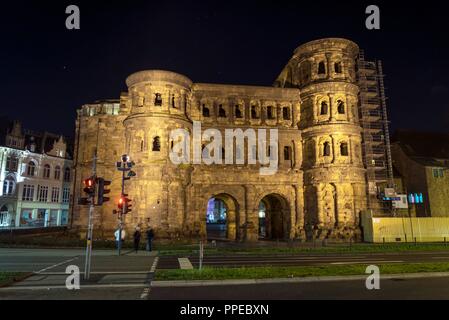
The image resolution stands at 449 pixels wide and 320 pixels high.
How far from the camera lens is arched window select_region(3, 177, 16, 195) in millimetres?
47069

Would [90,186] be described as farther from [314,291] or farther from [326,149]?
[326,149]

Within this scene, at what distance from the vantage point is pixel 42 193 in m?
53.6

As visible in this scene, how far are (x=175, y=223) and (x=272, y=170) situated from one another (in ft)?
36.6

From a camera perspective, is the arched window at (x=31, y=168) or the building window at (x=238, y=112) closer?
the building window at (x=238, y=112)

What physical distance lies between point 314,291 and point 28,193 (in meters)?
52.7

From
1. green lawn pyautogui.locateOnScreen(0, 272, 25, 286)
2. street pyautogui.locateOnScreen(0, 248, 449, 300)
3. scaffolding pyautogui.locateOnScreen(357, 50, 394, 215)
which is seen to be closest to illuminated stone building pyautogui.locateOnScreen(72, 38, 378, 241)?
scaffolding pyautogui.locateOnScreen(357, 50, 394, 215)

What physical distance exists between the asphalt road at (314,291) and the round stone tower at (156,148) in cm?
2025

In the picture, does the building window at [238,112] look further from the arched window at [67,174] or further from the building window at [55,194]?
the arched window at [67,174]

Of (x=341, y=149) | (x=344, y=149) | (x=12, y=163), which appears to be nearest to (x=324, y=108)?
(x=341, y=149)

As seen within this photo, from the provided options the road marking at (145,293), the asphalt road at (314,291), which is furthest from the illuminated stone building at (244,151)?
the asphalt road at (314,291)

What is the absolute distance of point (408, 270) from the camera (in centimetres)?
1287

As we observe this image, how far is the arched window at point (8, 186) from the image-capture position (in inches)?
1853

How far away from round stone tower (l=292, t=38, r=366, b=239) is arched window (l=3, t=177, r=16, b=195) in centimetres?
4144

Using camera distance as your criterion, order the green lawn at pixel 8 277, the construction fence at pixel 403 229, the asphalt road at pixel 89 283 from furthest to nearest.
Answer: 1. the construction fence at pixel 403 229
2. the green lawn at pixel 8 277
3. the asphalt road at pixel 89 283
